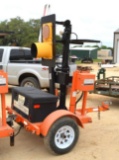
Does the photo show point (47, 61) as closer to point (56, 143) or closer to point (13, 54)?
point (56, 143)

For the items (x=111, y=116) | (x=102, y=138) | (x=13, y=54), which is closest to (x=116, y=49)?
(x=13, y=54)

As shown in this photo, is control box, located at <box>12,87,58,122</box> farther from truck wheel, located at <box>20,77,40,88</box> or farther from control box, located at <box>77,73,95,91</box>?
truck wheel, located at <box>20,77,40,88</box>

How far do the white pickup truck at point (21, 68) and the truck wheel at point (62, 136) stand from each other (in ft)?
16.7

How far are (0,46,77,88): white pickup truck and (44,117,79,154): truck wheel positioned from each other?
5.09m

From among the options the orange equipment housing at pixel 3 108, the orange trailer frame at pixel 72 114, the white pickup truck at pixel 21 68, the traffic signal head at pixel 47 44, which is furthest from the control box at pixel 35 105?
the white pickup truck at pixel 21 68

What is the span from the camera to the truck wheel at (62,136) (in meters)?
4.92

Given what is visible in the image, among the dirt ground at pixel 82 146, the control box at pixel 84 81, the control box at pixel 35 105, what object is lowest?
the dirt ground at pixel 82 146

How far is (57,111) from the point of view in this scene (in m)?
5.14

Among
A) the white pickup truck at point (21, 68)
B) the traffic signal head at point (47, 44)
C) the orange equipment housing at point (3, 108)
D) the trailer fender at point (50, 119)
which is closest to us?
the orange equipment housing at point (3, 108)

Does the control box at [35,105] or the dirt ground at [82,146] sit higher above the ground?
the control box at [35,105]

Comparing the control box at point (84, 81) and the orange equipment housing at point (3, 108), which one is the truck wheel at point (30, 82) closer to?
the control box at point (84, 81)

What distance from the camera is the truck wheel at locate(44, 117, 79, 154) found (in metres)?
4.92

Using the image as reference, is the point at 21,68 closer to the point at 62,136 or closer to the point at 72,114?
the point at 72,114

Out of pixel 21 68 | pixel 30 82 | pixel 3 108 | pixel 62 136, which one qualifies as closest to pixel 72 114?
pixel 62 136
